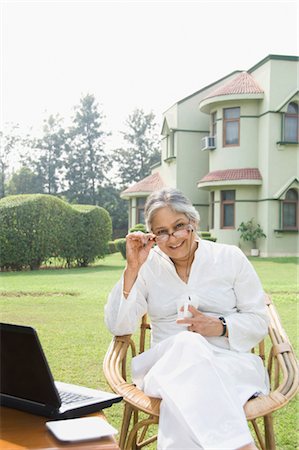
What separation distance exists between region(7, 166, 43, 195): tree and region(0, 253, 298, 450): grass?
23551 millimetres

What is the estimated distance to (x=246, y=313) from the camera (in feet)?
9.11

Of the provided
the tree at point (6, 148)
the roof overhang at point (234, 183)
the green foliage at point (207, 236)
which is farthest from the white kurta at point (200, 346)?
the tree at point (6, 148)

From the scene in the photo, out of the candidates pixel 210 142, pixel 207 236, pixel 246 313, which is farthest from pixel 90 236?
pixel 246 313

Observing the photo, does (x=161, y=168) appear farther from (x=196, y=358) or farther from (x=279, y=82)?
(x=196, y=358)

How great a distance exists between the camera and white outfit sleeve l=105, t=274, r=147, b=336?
9.29 ft

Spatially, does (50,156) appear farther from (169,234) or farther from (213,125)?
(169,234)

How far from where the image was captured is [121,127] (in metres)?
40.3

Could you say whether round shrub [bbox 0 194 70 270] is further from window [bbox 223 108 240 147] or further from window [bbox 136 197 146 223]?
window [bbox 136 197 146 223]

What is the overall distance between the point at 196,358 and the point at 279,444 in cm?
148

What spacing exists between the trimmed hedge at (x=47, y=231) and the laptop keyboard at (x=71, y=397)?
13.1 m

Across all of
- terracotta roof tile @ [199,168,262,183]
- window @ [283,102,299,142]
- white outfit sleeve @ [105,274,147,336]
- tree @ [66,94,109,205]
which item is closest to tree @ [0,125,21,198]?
tree @ [66,94,109,205]

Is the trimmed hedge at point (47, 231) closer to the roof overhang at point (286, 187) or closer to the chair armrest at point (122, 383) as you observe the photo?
the roof overhang at point (286, 187)

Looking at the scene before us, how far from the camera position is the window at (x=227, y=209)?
19.1m

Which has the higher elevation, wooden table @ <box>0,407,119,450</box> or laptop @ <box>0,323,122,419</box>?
laptop @ <box>0,323,122,419</box>
